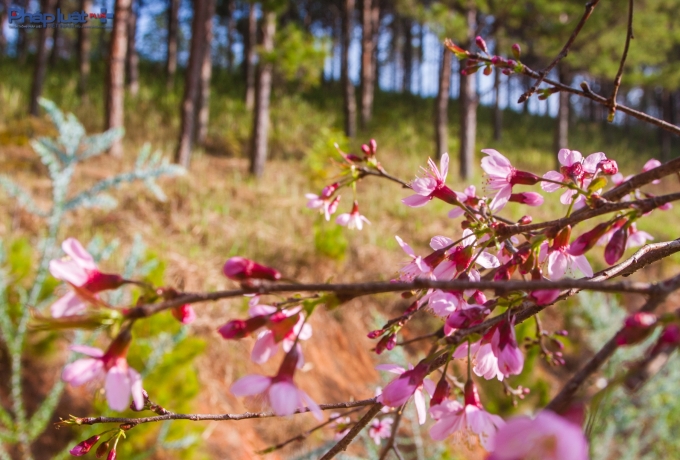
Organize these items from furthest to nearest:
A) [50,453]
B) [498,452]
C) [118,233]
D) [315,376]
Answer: [118,233]
[315,376]
[50,453]
[498,452]

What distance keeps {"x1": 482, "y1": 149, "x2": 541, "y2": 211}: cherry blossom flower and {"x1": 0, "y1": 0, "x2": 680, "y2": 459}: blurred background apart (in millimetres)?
235

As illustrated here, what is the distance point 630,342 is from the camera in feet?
1.02

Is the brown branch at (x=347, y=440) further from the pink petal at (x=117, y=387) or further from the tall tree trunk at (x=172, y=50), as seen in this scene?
the tall tree trunk at (x=172, y=50)

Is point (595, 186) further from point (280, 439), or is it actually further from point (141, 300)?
point (280, 439)

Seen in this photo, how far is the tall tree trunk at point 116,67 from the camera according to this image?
5.50 metres

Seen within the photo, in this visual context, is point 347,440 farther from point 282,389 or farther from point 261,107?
point 261,107

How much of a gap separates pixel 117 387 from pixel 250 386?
0.12 meters

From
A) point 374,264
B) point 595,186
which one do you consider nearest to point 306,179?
point 374,264

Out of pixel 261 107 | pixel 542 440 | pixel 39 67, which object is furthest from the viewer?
pixel 39 67

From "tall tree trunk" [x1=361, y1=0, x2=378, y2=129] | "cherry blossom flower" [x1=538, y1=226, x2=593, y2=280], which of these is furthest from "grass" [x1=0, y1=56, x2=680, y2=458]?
"tall tree trunk" [x1=361, y1=0, x2=378, y2=129]

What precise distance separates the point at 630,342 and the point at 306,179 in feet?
20.4

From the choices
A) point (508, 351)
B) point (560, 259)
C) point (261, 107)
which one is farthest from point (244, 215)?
point (508, 351)

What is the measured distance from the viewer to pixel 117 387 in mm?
386

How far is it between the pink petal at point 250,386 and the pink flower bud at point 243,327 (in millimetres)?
44
